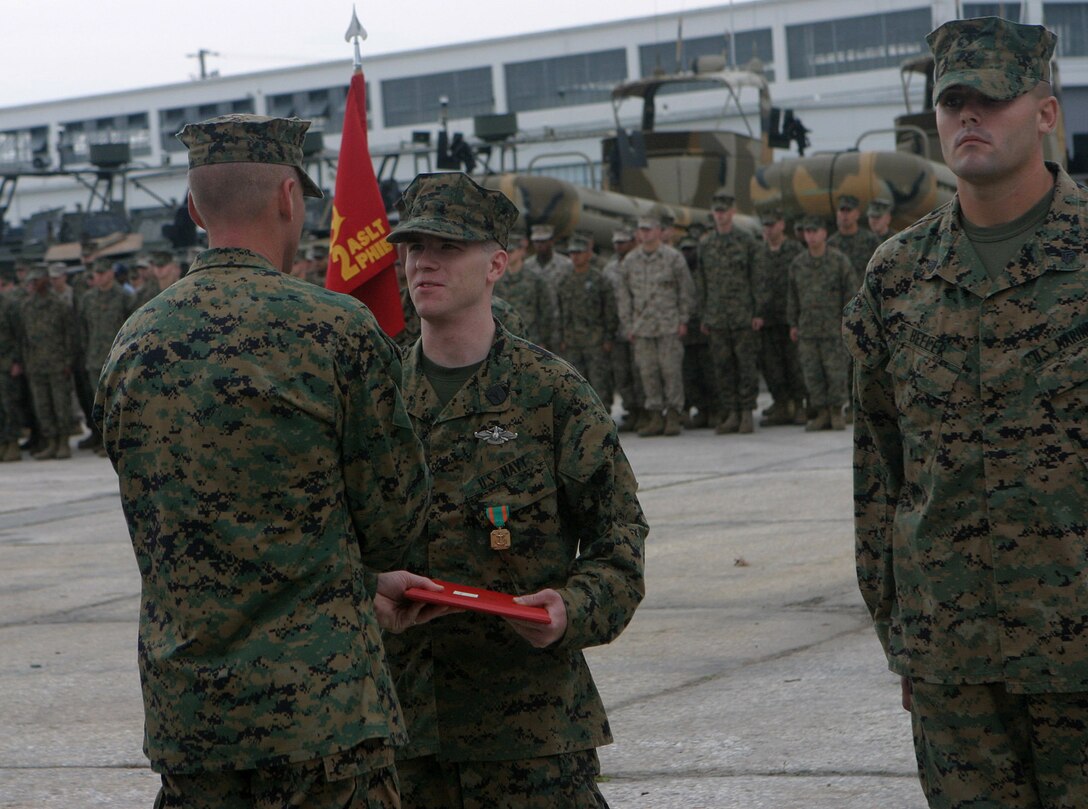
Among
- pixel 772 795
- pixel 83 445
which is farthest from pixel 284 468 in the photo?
pixel 83 445

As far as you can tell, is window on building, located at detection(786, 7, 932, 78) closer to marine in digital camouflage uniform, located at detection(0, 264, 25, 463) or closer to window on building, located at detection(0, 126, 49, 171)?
window on building, located at detection(0, 126, 49, 171)

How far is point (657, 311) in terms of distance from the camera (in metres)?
14.5

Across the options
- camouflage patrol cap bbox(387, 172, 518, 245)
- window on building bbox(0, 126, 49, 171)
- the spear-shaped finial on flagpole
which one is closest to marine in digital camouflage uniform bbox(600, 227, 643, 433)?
the spear-shaped finial on flagpole

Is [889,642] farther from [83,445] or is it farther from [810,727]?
[83,445]

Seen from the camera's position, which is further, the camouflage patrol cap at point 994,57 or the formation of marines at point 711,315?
the formation of marines at point 711,315

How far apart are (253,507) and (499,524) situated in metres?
0.65

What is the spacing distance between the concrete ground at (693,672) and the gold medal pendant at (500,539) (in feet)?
4.61

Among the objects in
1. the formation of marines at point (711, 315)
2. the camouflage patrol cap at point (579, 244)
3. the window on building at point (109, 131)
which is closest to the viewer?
the formation of marines at point (711, 315)

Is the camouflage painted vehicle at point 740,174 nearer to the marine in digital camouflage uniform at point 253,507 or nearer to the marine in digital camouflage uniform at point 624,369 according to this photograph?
the marine in digital camouflage uniform at point 624,369

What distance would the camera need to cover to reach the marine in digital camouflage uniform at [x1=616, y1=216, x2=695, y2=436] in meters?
14.5

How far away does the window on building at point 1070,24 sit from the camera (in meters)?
43.7

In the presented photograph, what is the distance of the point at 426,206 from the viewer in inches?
127

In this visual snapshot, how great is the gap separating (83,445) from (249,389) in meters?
15.4

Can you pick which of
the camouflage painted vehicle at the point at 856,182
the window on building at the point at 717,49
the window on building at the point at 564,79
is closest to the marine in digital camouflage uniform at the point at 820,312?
the camouflage painted vehicle at the point at 856,182
